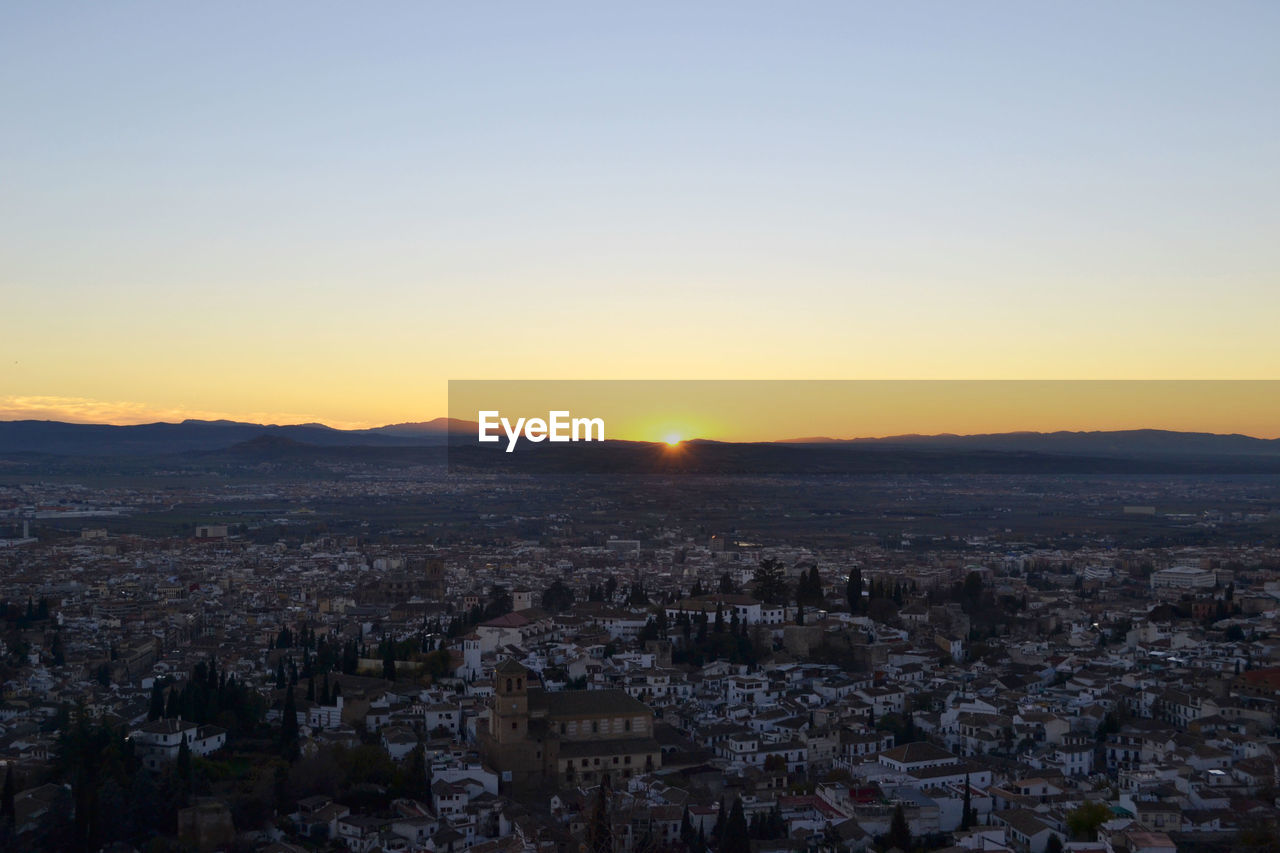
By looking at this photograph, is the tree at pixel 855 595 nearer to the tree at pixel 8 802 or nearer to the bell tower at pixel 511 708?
the bell tower at pixel 511 708

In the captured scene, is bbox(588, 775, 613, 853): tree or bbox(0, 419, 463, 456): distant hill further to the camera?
bbox(0, 419, 463, 456): distant hill

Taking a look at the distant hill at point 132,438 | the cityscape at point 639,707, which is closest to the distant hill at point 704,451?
the distant hill at point 132,438

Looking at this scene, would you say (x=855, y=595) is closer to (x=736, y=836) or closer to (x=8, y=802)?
(x=736, y=836)

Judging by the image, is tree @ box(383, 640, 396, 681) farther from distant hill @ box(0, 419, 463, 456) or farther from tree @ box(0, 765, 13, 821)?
distant hill @ box(0, 419, 463, 456)

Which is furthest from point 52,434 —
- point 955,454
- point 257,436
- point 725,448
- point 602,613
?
point 602,613

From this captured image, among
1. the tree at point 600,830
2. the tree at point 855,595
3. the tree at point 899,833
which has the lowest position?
the tree at point 899,833

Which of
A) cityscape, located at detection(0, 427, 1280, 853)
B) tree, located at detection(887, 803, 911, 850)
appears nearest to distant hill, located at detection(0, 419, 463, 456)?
cityscape, located at detection(0, 427, 1280, 853)

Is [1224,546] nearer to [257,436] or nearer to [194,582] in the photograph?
[194,582]
